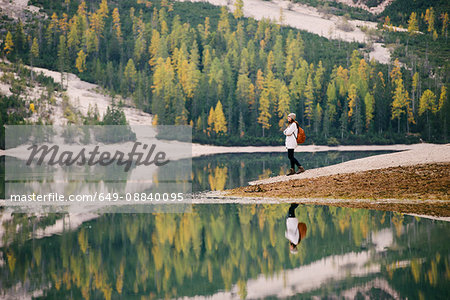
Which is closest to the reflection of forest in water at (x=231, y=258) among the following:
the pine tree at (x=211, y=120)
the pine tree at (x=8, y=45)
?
the pine tree at (x=211, y=120)

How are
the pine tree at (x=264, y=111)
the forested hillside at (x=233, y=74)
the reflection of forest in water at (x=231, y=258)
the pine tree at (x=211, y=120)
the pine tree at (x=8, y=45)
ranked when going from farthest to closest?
the pine tree at (x=8, y=45) → the forested hillside at (x=233, y=74) → the pine tree at (x=264, y=111) → the pine tree at (x=211, y=120) → the reflection of forest in water at (x=231, y=258)

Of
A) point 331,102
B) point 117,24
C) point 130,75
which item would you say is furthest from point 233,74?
point 117,24

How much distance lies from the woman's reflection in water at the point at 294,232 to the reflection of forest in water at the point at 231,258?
177 mm

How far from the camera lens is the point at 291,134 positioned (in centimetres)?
2881

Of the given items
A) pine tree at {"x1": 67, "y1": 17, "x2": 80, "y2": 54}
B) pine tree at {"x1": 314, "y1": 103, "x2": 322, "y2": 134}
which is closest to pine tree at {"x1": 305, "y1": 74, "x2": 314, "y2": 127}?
pine tree at {"x1": 314, "y1": 103, "x2": 322, "y2": 134}

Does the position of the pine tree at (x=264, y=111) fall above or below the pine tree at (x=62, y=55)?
below

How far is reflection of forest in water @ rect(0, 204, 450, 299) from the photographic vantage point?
13273 mm

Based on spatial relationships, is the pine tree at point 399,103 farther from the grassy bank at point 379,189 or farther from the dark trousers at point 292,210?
the dark trousers at point 292,210

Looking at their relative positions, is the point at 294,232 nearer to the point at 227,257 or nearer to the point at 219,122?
the point at 227,257

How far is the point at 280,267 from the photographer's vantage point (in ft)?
48.0

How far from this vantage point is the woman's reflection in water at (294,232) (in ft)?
55.3

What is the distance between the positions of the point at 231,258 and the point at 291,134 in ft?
44.7

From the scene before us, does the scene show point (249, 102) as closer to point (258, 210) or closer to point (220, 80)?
point (220, 80)

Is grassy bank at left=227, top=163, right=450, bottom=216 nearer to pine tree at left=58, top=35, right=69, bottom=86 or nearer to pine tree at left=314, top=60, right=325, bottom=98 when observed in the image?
pine tree at left=314, top=60, right=325, bottom=98
